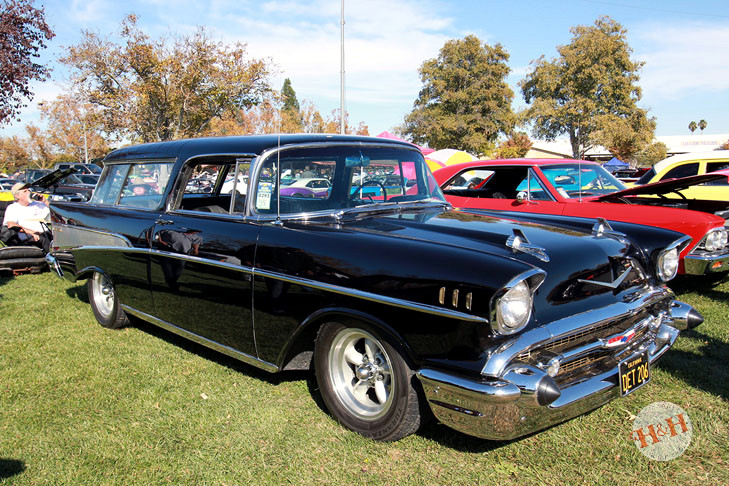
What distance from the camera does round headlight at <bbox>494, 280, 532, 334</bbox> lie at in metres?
2.24

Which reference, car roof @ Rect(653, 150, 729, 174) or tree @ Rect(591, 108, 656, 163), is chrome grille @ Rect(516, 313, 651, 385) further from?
tree @ Rect(591, 108, 656, 163)

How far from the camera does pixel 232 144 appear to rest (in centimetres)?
356

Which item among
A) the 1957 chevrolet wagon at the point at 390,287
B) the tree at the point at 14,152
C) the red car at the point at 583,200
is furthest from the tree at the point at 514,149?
the tree at the point at 14,152

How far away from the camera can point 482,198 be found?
22.4 ft

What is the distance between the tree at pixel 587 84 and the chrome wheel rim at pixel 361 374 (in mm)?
35527

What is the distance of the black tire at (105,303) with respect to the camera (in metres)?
4.62

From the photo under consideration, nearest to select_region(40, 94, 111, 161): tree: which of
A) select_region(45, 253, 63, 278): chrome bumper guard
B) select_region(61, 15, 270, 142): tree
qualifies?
select_region(61, 15, 270, 142): tree

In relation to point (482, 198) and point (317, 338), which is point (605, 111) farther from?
point (317, 338)

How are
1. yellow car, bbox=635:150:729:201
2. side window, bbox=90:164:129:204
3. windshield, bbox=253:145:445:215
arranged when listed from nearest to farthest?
windshield, bbox=253:145:445:215 → side window, bbox=90:164:129:204 → yellow car, bbox=635:150:729:201

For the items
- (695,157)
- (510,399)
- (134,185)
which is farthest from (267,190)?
(695,157)

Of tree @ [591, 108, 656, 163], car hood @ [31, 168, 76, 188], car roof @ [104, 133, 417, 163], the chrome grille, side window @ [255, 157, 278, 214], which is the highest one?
tree @ [591, 108, 656, 163]

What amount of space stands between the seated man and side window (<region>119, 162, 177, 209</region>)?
401 centimetres

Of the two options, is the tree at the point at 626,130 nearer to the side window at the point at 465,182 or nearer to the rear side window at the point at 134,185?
the side window at the point at 465,182

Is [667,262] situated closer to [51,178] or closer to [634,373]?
[634,373]
